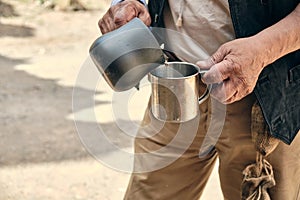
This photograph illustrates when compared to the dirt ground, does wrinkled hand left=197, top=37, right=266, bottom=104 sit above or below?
above

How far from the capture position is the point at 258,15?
132 centimetres

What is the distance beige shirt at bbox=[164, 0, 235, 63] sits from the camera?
138 cm

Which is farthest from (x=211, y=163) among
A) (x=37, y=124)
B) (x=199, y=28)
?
(x=37, y=124)

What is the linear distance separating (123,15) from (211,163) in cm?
52

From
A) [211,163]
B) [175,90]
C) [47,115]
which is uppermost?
[175,90]

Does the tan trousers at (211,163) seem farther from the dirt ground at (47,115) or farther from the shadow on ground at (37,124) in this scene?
the shadow on ground at (37,124)

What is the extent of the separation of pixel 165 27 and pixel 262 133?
15.6 inches

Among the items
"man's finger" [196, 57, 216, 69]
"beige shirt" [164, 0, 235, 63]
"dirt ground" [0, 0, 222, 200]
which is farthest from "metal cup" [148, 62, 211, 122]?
"dirt ground" [0, 0, 222, 200]

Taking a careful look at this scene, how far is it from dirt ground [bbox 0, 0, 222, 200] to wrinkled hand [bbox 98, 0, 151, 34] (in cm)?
126

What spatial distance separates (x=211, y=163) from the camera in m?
1.65

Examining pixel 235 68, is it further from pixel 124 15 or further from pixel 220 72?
pixel 124 15

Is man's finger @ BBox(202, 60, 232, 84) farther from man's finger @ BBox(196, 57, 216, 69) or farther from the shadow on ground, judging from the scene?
the shadow on ground

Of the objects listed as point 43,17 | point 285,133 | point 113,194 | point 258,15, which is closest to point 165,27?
point 258,15

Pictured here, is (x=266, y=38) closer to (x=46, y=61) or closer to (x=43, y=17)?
(x=46, y=61)
